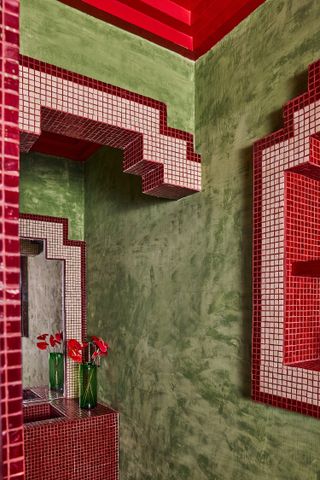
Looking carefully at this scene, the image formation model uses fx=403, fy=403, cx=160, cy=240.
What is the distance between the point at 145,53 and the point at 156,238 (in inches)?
41.6

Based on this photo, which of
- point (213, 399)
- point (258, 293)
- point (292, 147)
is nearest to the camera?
point (292, 147)

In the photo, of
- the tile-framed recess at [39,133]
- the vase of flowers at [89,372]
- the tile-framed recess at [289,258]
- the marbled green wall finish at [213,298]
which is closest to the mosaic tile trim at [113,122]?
the tile-framed recess at [39,133]

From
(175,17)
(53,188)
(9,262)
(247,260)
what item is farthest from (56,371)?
(9,262)

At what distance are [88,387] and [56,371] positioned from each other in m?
0.54

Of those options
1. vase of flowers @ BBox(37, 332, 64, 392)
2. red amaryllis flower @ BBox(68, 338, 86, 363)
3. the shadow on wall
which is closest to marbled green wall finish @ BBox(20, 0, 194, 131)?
the shadow on wall

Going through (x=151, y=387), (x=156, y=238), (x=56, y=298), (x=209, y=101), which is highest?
(x=209, y=101)

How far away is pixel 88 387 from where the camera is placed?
316 centimetres

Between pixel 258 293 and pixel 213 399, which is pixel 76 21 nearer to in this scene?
pixel 258 293

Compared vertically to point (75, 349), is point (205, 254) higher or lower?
higher

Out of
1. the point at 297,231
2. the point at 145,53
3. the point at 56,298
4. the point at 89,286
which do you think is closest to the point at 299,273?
the point at 297,231

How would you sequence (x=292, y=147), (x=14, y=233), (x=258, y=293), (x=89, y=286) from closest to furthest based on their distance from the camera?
(x=14, y=233)
(x=292, y=147)
(x=258, y=293)
(x=89, y=286)

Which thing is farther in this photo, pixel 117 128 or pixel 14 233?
pixel 117 128

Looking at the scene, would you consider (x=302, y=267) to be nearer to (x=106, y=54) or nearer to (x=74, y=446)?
(x=106, y=54)

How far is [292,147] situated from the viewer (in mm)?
1599
